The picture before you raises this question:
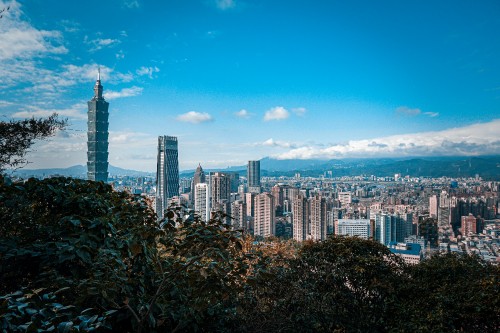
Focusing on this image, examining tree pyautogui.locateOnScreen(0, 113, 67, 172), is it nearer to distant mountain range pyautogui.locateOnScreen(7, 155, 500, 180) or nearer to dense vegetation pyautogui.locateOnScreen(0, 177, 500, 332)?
distant mountain range pyautogui.locateOnScreen(7, 155, 500, 180)

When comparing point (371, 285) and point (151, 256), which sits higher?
point (151, 256)

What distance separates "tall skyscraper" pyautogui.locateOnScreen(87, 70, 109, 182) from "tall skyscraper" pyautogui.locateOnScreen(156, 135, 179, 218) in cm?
727

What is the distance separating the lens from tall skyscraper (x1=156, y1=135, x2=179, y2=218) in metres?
46.8

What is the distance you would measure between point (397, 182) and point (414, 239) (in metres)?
20.5

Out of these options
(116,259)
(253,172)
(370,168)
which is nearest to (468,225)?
(116,259)

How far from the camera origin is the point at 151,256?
5.52ft

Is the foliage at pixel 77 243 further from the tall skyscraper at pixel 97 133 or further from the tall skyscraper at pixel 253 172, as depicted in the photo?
the tall skyscraper at pixel 97 133

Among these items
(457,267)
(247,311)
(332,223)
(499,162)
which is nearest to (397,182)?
(332,223)

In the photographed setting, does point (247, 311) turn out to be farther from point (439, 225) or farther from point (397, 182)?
point (397, 182)

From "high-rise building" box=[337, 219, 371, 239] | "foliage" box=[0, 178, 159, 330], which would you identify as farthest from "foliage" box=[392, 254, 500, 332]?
"high-rise building" box=[337, 219, 371, 239]

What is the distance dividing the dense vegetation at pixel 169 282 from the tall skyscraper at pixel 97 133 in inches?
1912

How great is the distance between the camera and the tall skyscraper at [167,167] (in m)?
46.8

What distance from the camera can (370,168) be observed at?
137ft

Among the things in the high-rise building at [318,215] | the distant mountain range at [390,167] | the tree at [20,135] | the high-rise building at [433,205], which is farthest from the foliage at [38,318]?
the high-rise building at [433,205]
